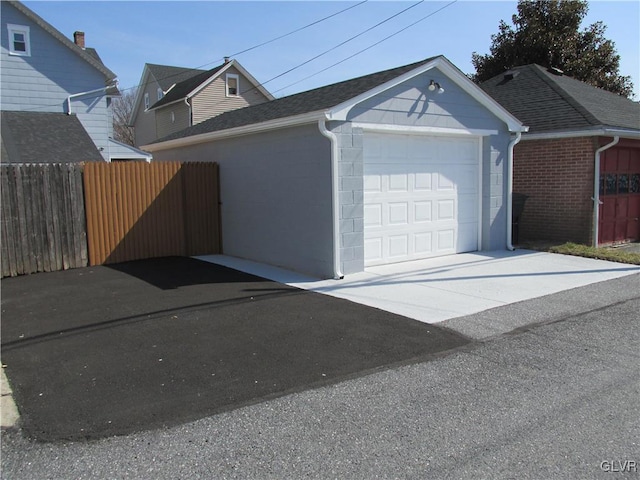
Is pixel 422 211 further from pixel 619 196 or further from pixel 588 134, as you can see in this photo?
pixel 619 196

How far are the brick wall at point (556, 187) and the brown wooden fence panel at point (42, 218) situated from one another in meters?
10.2

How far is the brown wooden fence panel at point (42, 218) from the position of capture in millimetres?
9516

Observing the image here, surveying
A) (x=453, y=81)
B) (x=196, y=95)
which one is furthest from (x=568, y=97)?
(x=196, y=95)

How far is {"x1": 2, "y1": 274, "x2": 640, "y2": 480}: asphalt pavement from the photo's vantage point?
315 cm

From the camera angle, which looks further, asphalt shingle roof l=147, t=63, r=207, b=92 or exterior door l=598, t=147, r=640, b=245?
asphalt shingle roof l=147, t=63, r=207, b=92

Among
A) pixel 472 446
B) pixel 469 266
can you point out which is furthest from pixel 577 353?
pixel 469 266

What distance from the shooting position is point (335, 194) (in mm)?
8469

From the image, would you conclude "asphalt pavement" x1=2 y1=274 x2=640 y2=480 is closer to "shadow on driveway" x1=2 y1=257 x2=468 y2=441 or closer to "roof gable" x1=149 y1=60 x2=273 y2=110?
"shadow on driveway" x1=2 y1=257 x2=468 y2=441

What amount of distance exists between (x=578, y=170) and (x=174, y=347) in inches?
405

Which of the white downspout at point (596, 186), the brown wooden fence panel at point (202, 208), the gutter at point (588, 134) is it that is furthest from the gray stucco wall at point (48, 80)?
the white downspout at point (596, 186)

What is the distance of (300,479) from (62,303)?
227 inches

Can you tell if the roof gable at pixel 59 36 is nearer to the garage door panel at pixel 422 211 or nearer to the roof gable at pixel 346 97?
the roof gable at pixel 346 97

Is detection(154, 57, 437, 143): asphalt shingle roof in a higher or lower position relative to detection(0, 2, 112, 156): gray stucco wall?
lower

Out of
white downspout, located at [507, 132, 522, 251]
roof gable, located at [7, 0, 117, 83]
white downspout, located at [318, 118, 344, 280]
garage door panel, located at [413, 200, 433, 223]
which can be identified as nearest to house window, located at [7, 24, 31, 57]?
roof gable, located at [7, 0, 117, 83]
